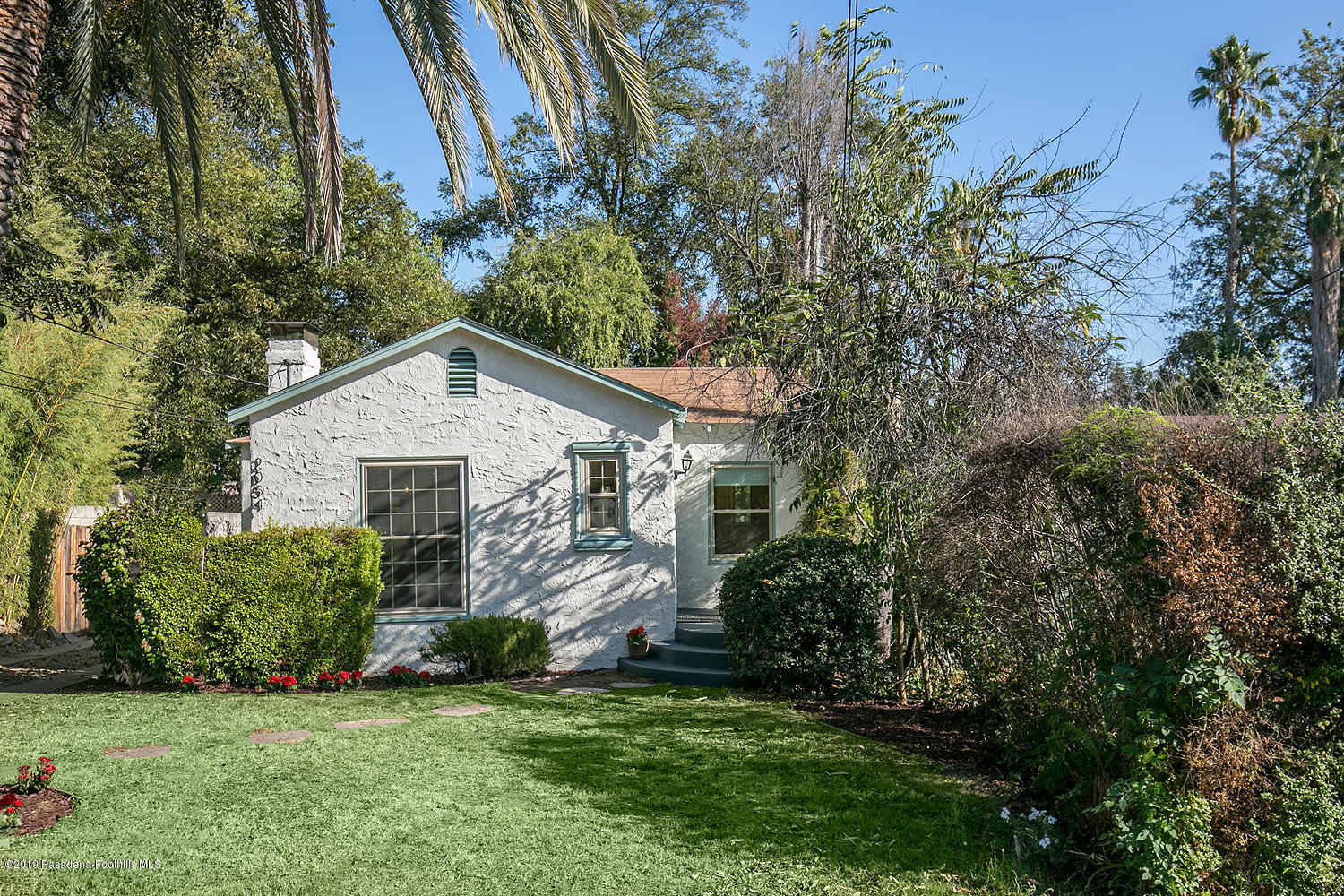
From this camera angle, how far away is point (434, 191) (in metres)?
29.1

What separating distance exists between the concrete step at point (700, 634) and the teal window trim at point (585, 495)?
1.28 m

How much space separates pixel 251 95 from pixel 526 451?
26.2ft

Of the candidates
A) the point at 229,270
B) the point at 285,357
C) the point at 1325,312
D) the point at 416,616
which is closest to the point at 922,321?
the point at 416,616

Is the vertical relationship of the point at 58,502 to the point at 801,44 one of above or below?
below

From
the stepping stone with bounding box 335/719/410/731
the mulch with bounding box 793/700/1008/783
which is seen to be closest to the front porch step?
the mulch with bounding box 793/700/1008/783

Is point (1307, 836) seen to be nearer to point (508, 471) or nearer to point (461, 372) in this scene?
point (508, 471)

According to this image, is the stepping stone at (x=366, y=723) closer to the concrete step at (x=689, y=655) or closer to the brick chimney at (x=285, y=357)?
the concrete step at (x=689, y=655)

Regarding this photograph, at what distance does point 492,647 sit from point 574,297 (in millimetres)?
12101

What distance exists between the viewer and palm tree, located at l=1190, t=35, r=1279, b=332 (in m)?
25.1

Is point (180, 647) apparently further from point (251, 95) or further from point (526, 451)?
point (251, 95)

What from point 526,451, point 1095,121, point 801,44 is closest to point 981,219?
point 1095,121

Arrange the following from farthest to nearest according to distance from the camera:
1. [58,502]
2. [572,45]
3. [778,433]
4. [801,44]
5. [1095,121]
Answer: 1. [58,502]
2. [801,44]
3. [778,433]
4. [1095,121]
5. [572,45]

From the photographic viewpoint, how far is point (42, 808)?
5.27 metres

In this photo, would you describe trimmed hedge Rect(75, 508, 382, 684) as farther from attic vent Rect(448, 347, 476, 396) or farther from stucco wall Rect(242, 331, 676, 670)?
attic vent Rect(448, 347, 476, 396)
